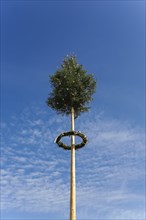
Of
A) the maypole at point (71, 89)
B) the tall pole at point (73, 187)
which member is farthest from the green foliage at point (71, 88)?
the tall pole at point (73, 187)

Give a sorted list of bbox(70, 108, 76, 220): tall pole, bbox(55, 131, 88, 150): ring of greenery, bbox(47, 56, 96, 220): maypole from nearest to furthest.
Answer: bbox(70, 108, 76, 220): tall pole
bbox(55, 131, 88, 150): ring of greenery
bbox(47, 56, 96, 220): maypole

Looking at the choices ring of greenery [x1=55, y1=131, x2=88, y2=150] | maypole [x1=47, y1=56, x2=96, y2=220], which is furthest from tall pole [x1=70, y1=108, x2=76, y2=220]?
maypole [x1=47, y1=56, x2=96, y2=220]

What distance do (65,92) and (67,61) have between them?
3817 millimetres

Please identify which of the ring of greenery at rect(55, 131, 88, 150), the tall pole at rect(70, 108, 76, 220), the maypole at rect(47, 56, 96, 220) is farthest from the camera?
the maypole at rect(47, 56, 96, 220)

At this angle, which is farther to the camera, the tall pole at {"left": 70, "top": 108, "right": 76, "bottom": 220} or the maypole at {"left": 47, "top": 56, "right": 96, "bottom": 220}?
the maypole at {"left": 47, "top": 56, "right": 96, "bottom": 220}

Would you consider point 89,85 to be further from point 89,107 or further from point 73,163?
point 73,163

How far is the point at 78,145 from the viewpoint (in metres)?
27.2

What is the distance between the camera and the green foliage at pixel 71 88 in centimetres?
2980

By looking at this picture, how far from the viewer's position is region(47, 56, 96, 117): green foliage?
97.8ft

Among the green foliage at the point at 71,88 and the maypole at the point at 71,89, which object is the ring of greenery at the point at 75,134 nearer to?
the maypole at the point at 71,89

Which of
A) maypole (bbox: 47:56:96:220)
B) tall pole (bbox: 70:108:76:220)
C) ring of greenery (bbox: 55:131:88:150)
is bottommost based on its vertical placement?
tall pole (bbox: 70:108:76:220)

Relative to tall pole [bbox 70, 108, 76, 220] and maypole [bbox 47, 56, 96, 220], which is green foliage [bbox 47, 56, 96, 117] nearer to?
maypole [bbox 47, 56, 96, 220]

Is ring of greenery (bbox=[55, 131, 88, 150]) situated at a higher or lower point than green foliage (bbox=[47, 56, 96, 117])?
lower

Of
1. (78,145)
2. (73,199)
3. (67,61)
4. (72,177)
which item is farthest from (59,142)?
(67,61)
